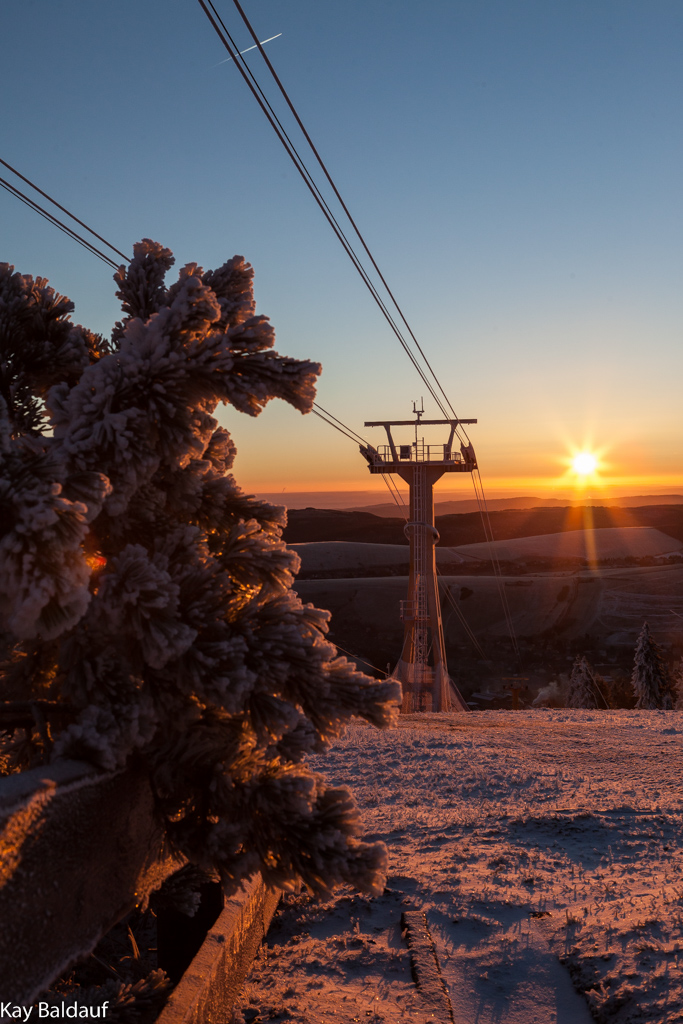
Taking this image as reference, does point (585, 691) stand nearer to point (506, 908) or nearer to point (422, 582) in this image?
point (422, 582)

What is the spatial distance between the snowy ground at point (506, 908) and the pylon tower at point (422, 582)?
1589 centimetres

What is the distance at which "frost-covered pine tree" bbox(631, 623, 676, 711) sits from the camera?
3966 centimetres

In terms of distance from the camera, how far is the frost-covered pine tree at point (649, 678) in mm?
39656

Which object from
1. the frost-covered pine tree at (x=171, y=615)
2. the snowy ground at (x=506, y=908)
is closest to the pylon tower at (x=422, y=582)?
the snowy ground at (x=506, y=908)

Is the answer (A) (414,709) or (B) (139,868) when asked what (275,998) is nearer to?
(B) (139,868)

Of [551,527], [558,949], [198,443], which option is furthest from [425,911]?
[551,527]

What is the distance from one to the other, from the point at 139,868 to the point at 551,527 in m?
131

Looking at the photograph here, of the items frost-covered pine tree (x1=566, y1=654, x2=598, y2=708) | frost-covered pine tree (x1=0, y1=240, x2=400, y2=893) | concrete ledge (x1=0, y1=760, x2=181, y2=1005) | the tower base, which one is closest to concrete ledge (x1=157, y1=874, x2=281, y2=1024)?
frost-covered pine tree (x1=0, y1=240, x2=400, y2=893)

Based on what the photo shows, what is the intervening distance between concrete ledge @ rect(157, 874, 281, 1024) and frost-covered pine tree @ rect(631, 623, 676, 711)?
39879 mm

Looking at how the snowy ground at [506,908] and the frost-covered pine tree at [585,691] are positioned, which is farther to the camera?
the frost-covered pine tree at [585,691]

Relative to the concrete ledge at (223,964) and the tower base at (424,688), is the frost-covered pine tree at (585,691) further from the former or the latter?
the concrete ledge at (223,964)

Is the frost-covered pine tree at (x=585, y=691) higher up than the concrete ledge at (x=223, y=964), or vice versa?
the concrete ledge at (x=223, y=964)

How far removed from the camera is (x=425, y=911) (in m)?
4.92

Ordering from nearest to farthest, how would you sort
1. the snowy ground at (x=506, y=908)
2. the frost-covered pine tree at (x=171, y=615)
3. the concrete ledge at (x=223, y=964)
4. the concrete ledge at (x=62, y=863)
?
the concrete ledge at (x=62, y=863)
the frost-covered pine tree at (x=171, y=615)
the concrete ledge at (x=223, y=964)
the snowy ground at (x=506, y=908)
